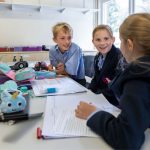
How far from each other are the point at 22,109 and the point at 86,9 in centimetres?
314

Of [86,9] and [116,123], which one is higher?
[86,9]

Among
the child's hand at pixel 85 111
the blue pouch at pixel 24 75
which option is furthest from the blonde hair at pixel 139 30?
→ the blue pouch at pixel 24 75

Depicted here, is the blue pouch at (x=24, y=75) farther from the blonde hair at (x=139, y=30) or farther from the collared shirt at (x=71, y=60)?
the blonde hair at (x=139, y=30)

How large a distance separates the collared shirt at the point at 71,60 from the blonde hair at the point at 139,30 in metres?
1.15

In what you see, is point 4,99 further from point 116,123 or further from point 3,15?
point 3,15

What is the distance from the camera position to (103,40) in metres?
1.74

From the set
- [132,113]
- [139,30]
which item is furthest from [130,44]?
[132,113]

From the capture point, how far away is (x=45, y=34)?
3.63 meters

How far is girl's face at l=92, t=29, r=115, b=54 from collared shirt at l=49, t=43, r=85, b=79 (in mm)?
241

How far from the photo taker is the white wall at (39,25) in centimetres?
345

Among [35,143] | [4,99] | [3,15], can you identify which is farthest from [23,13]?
[35,143]

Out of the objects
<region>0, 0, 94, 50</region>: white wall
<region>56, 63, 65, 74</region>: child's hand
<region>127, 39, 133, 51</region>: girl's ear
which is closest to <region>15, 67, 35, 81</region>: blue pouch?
<region>56, 63, 65, 74</region>: child's hand

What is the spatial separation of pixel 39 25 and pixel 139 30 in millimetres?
3086

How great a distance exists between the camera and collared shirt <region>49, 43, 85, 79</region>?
73.4 inches
